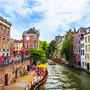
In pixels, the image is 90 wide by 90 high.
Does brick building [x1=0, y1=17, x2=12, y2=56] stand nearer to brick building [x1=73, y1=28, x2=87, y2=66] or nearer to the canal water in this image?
the canal water

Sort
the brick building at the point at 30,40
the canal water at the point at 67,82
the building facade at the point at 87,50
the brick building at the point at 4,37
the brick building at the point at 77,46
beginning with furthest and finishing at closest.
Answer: the brick building at the point at 77,46 → the brick building at the point at 30,40 → the building facade at the point at 87,50 → the brick building at the point at 4,37 → the canal water at the point at 67,82

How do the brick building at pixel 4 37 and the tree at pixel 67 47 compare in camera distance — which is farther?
the tree at pixel 67 47

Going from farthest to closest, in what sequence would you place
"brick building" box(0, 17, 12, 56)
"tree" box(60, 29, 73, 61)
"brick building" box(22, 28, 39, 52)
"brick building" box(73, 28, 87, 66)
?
"tree" box(60, 29, 73, 61)
"brick building" box(73, 28, 87, 66)
"brick building" box(22, 28, 39, 52)
"brick building" box(0, 17, 12, 56)

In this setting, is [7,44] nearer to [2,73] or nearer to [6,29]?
[6,29]

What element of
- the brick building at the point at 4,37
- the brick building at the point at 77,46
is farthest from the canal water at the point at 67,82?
the brick building at the point at 77,46

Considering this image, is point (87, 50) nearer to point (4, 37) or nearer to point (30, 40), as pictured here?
point (30, 40)

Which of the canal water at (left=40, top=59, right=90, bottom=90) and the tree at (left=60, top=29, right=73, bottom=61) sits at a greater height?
the tree at (left=60, top=29, right=73, bottom=61)

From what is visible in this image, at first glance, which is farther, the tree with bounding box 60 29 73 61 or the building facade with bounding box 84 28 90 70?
the tree with bounding box 60 29 73 61

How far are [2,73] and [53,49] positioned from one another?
Answer: 2836 inches

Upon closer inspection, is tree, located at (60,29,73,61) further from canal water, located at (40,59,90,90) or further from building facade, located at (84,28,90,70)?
canal water, located at (40,59,90,90)

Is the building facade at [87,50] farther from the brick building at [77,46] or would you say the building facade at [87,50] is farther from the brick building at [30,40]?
the brick building at [30,40]

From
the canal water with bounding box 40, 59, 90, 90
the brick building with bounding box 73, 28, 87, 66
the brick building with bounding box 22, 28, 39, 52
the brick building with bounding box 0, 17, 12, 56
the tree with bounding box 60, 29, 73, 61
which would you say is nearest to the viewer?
the canal water with bounding box 40, 59, 90, 90

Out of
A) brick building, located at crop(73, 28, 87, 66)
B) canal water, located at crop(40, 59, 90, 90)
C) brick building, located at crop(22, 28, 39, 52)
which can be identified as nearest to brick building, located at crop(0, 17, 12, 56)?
canal water, located at crop(40, 59, 90, 90)

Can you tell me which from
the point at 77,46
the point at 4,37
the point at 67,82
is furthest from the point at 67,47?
the point at 4,37
